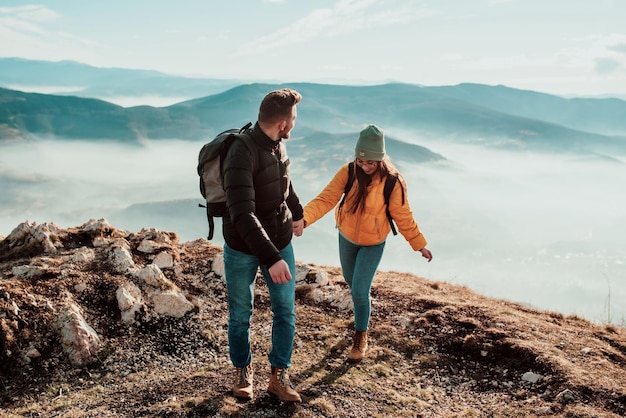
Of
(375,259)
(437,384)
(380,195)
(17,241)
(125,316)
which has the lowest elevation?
(437,384)

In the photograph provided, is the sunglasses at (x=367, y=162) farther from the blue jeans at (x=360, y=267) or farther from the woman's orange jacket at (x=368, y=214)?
the blue jeans at (x=360, y=267)

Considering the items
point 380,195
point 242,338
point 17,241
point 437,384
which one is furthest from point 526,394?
point 17,241

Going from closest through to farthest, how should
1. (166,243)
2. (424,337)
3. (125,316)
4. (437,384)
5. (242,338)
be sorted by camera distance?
(242,338) < (437,384) < (125,316) < (424,337) < (166,243)

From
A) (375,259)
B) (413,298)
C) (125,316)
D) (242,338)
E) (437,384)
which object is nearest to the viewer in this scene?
(242,338)

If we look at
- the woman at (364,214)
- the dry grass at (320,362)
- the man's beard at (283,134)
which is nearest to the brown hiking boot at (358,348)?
the dry grass at (320,362)

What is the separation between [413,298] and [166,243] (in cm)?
546

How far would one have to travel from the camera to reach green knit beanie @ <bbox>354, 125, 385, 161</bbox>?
5.64 metres

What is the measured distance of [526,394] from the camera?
6160mm

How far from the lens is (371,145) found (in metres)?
5.64

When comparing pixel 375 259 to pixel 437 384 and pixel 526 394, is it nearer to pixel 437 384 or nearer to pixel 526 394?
pixel 437 384

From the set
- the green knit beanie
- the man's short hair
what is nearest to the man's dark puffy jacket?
the man's short hair

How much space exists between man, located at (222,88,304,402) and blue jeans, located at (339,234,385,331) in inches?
62.1

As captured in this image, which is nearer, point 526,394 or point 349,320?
point 526,394

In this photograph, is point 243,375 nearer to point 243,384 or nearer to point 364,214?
point 243,384
